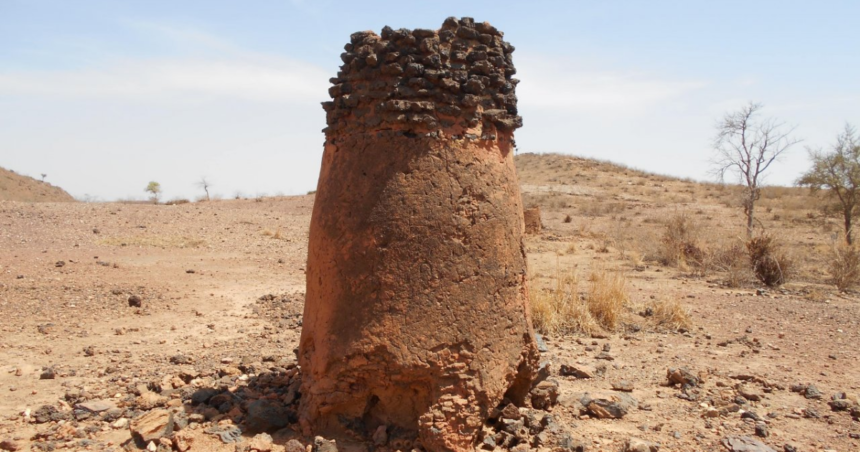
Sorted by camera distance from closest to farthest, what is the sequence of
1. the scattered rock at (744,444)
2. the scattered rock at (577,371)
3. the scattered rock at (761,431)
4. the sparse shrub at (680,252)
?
the scattered rock at (744,444)
the scattered rock at (761,431)
the scattered rock at (577,371)
the sparse shrub at (680,252)

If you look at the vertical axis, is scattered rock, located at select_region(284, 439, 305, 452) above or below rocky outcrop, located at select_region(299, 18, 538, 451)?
below

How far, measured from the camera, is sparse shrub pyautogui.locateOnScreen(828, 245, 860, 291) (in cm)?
945

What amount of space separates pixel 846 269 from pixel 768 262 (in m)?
1.10

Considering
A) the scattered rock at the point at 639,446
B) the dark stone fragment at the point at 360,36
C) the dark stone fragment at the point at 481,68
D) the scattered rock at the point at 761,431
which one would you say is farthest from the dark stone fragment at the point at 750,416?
the dark stone fragment at the point at 360,36

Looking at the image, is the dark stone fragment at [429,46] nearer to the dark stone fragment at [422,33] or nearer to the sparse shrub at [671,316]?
the dark stone fragment at [422,33]

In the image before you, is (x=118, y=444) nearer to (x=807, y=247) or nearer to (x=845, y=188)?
(x=807, y=247)

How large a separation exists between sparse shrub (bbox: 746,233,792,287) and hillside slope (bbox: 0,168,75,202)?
96.0ft

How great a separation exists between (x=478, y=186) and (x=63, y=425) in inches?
116

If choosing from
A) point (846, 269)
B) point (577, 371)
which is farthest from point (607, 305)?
point (846, 269)

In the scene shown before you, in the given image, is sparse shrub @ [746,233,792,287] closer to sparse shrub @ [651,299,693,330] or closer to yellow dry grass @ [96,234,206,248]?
sparse shrub @ [651,299,693,330]

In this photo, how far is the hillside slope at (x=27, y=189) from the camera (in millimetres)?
28025

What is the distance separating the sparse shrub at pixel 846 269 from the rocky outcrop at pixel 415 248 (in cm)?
833

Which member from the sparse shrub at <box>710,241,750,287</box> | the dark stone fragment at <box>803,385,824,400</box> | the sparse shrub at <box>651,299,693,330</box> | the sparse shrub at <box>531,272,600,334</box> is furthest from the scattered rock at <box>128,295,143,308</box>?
the sparse shrub at <box>710,241,750,287</box>

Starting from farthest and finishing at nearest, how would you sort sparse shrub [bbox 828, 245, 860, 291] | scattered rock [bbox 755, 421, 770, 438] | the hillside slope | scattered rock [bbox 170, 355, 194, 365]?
the hillside slope → sparse shrub [bbox 828, 245, 860, 291] → scattered rock [bbox 170, 355, 194, 365] → scattered rock [bbox 755, 421, 770, 438]
